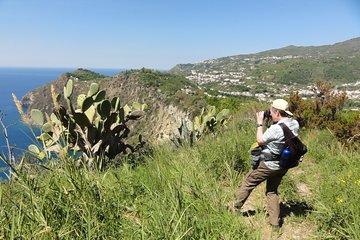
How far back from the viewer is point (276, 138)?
3281mm

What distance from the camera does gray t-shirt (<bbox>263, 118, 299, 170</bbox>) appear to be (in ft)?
10.8

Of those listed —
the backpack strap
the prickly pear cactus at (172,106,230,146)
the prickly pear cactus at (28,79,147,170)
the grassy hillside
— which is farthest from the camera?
the prickly pear cactus at (172,106,230,146)

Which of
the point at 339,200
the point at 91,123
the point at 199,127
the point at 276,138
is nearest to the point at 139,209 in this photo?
the point at 276,138

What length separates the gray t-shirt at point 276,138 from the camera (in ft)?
10.8

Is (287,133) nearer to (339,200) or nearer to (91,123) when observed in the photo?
(339,200)

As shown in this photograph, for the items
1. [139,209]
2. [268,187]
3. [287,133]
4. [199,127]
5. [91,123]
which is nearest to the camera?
[139,209]

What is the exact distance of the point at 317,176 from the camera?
15.6 ft

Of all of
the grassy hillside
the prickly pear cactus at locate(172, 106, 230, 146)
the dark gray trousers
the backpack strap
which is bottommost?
the prickly pear cactus at locate(172, 106, 230, 146)

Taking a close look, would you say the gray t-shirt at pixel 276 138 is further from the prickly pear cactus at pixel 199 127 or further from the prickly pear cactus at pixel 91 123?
the prickly pear cactus at pixel 199 127

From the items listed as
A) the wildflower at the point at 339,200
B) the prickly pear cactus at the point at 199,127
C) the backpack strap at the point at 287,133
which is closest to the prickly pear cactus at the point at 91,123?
the prickly pear cactus at the point at 199,127

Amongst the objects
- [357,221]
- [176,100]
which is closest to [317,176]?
[357,221]

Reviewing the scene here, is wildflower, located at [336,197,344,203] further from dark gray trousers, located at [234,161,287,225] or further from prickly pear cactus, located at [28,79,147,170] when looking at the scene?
prickly pear cactus, located at [28,79,147,170]

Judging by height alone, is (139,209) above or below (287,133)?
below

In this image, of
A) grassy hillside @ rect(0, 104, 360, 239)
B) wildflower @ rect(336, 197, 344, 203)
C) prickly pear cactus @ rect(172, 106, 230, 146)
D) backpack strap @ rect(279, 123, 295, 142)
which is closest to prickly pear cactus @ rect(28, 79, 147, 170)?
prickly pear cactus @ rect(172, 106, 230, 146)
